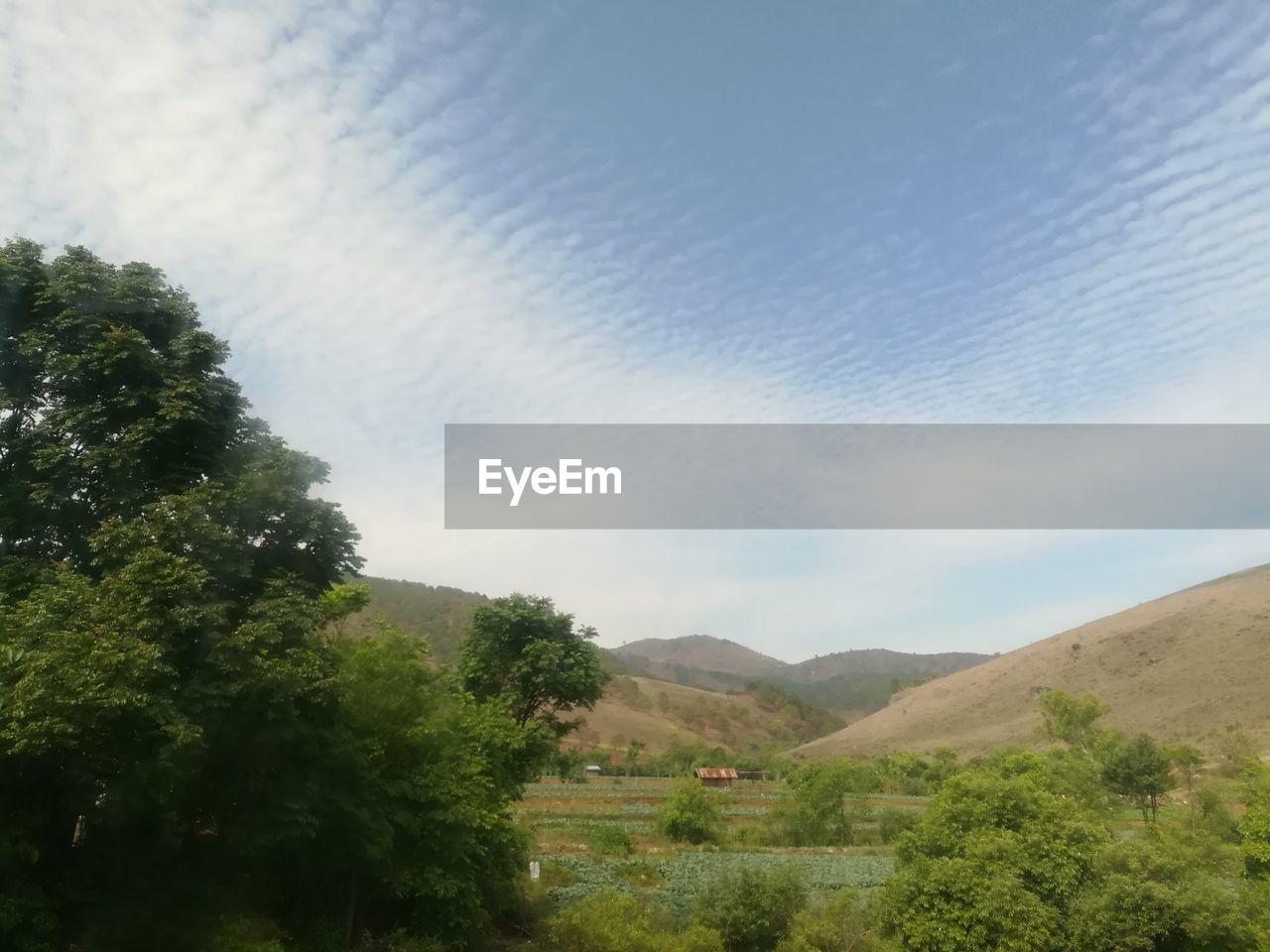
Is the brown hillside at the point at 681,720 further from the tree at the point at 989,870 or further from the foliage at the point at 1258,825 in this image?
the foliage at the point at 1258,825

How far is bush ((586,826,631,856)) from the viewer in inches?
1391

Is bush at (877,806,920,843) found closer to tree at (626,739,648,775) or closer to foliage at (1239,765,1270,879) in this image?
foliage at (1239,765,1270,879)

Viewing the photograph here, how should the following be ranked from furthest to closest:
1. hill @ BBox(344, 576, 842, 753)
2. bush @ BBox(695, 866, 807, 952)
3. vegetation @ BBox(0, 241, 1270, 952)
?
1. hill @ BBox(344, 576, 842, 753)
2. bush @ BBox(695, 866, 807, 952)
3. vegetation @ BBox(0, 241, 1270, 952)

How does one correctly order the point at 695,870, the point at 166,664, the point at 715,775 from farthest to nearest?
the point at 715,775, the point at 695,870, the point at 166,664

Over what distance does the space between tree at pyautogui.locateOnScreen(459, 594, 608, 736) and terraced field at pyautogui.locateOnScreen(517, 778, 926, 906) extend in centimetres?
504

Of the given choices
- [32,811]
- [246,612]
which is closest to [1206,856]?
[246,612]

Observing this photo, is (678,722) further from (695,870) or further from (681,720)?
(695,870)

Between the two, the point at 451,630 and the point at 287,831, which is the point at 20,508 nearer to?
the point at 287,831

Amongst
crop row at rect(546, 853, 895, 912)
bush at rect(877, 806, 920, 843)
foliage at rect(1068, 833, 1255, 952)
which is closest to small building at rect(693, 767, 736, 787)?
bush at rect(877, 806, 920, 843)

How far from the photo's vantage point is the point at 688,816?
41562mm

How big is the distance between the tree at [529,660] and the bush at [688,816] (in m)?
10.3

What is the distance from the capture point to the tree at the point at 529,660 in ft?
111

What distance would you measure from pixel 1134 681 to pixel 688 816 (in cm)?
7447

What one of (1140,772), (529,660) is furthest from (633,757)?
(529,660)
